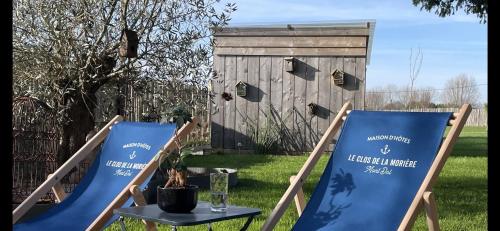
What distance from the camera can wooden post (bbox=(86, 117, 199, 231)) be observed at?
9.43 feet

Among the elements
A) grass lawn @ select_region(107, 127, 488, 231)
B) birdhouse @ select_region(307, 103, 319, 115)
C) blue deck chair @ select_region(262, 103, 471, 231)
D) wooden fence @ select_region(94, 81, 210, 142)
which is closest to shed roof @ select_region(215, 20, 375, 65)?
birdhouse @ select_region(307, 103, 319, 115)

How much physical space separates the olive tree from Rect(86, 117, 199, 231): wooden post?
1.98 metres

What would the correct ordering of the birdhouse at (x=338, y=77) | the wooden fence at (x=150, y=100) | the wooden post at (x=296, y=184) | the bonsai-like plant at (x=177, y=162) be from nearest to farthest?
the bonsai-like plant at (x=177, y=162)
the wooden post at (x=296, y=184)
the wooden fence at (x=150, y=100)
the birdhouse at (x=338, y=77)

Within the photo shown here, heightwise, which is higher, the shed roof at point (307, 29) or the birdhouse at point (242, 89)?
the shed roof at point (307, 29)

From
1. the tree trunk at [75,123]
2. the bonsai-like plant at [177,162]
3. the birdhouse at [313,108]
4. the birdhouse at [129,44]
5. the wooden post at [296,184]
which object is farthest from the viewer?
the birdhouse at [313,108]

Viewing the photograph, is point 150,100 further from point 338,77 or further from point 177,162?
point 338,77

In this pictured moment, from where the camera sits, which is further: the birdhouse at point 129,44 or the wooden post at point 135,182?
the birdhouse at point 129,44

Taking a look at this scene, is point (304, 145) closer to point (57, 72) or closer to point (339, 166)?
point (57, 72)

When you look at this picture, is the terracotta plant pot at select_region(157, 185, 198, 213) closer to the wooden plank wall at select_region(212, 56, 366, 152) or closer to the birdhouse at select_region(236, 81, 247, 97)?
the wooden plank wall at select_region(212, 56, 366, 152)

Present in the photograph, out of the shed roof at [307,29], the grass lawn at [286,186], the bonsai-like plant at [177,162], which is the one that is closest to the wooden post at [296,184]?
the bonsai-like plant at [177,162]

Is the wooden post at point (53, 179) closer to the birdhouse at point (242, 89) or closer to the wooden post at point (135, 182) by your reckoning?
the wooden post at point (135, 182)

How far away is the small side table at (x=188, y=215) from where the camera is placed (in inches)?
91.1

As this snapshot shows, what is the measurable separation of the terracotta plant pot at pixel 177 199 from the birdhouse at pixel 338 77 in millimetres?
7844

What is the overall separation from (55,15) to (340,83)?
6197mm
